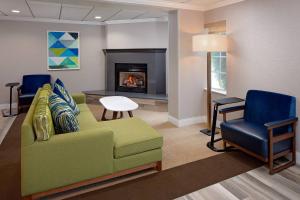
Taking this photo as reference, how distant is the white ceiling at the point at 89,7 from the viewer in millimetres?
3482

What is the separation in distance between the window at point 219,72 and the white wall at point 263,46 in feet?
1.25

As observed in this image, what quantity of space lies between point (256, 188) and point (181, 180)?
2.46 ft

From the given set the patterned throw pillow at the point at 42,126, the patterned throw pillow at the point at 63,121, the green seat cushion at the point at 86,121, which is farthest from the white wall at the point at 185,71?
the patterned throw pillow at the point at 42,126

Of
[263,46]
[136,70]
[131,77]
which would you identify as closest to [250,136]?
[263,46]

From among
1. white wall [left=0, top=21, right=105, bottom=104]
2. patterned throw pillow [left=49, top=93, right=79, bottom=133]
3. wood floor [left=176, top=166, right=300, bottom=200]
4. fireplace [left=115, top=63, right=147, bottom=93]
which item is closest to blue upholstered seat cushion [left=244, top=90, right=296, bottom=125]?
wood floor [left=176, top=166, right=300, bottom=200]

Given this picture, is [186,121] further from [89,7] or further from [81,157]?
[89,7]

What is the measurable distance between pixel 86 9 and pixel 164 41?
212 centimetres

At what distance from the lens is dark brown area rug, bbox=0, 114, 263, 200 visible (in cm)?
216

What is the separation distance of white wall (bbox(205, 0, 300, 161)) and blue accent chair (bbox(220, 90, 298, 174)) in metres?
0.18

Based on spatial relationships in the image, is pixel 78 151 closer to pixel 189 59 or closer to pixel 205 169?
pixel 205 169

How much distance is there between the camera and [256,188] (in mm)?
2246

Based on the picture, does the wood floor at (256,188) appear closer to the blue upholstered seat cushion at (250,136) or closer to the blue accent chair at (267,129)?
the blue accent chair at (267,129)

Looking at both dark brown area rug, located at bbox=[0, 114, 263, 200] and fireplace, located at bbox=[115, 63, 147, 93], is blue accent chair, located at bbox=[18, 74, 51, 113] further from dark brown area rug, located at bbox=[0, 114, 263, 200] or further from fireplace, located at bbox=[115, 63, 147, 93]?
dark brown area rug, located at bbox=[0, 114, 263, 200]

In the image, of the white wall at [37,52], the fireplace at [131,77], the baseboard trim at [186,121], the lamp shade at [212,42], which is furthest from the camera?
the fireplace at [131,77]
